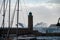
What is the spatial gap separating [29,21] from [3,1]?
29645 millimetres

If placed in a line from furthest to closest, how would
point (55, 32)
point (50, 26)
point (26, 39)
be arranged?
point (50, 26) < point (55, 32) < point (26, 39)

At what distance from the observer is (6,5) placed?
31.8 meters

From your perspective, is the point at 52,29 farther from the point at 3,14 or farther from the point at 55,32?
the point at 3,14

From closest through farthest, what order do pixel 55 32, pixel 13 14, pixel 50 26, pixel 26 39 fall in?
pixel 13 14, pixel 26 39, pixel 55 32, pixel 50 26

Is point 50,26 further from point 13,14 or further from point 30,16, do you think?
point 13,14

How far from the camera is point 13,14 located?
30438mm

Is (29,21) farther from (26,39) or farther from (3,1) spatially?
(3,1)

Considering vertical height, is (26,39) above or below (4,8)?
below

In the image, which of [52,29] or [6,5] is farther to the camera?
[52,29]

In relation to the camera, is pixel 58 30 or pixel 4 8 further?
A: pixel 58 30

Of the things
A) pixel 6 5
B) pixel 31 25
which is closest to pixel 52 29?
pixel 31 25

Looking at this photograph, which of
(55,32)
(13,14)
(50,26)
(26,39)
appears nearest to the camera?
(13,14)

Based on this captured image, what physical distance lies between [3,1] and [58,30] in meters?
31.5

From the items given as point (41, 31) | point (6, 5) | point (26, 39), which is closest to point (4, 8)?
point (6, 5)
